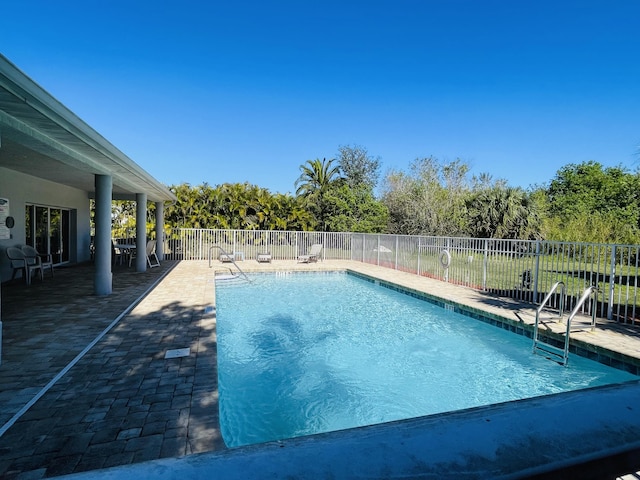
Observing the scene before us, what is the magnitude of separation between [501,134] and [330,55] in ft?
52.0

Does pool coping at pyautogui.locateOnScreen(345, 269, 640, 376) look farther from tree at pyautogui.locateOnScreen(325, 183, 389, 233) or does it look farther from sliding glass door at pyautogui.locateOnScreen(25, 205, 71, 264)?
tree at pyautogui.locateOnScreen(325, 183, 389, 233)

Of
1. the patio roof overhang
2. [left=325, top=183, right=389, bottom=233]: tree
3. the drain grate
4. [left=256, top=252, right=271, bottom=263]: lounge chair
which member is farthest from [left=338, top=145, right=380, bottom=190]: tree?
the drain grate

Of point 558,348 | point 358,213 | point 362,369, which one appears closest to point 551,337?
point 558,348

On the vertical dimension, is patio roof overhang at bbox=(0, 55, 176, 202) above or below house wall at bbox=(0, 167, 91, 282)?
above

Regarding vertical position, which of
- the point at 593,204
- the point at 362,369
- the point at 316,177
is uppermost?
the point at 316,177

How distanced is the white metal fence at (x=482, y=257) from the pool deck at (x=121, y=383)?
100 centimetres

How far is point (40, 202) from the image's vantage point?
11.3 m

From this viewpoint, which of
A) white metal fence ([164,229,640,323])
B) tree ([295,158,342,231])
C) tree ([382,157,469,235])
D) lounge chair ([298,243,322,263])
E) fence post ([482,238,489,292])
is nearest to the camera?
white metal fence ([164,229,640,323])

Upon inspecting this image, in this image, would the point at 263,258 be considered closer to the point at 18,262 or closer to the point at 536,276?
the point at 18,262

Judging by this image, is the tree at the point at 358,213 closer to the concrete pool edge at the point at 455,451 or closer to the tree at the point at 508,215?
the tree at the point at 508,215

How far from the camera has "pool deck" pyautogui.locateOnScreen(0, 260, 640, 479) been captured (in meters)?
2.48

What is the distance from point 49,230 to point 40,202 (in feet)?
5.11

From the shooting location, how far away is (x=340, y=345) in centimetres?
679

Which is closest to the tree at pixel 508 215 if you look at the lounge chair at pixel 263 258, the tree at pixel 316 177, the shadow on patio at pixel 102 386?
the tree at pixel 316 177
